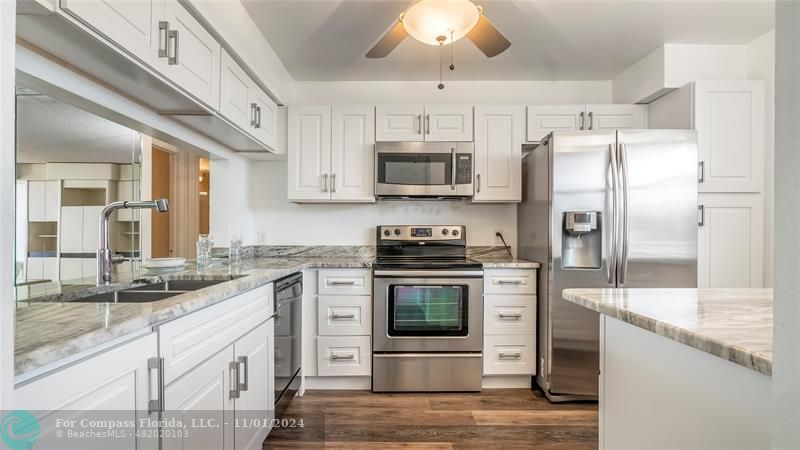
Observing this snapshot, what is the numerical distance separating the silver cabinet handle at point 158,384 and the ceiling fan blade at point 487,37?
5.98 ft

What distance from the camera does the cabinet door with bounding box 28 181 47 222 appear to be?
1.32 meters

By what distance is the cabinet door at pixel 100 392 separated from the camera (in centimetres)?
70

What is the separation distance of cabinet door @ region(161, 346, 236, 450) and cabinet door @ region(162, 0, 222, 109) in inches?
42.8

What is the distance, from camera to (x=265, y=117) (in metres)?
2.56

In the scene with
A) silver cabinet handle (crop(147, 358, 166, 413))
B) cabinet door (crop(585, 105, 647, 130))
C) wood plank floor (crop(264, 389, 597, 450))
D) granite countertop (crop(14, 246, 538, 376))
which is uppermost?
cabinet door (crop(585, 105, 647, 130))

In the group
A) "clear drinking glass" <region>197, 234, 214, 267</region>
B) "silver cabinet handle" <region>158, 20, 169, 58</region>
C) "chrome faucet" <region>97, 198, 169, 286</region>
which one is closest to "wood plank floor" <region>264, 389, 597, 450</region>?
"clear drinking glass" <region>197, 234, 214, 267</region>

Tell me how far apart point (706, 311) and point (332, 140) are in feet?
8.23

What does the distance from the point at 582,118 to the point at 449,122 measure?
103cm

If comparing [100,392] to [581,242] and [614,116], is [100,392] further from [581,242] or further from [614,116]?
[614,116]

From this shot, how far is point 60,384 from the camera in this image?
2.40 ft

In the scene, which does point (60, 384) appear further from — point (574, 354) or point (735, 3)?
point (735, 3)

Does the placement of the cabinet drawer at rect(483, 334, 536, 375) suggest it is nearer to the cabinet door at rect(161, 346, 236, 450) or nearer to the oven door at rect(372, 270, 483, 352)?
the oven door at rect(372, 270, 483, 352)

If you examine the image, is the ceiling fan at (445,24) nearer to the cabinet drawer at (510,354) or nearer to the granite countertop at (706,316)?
the granite countertop at (706,316)

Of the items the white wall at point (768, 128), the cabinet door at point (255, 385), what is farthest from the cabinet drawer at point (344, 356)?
the white wall at point (768, 128)
